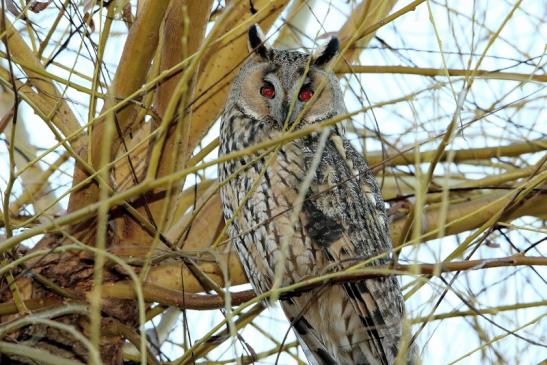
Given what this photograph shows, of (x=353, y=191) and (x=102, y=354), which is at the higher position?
(x=353, y=191)

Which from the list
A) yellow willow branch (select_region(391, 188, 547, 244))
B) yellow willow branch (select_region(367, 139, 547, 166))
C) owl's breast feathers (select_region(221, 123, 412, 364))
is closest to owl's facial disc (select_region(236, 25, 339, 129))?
owl's breast feathers (select_region(221, 123, 412, 364))

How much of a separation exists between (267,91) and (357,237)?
85 cm

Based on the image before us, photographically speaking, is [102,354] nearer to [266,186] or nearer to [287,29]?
[266,186]

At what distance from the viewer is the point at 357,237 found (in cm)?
310

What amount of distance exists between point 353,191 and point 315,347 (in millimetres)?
705

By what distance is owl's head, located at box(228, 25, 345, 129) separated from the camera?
135 inches

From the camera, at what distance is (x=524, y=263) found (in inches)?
77.9

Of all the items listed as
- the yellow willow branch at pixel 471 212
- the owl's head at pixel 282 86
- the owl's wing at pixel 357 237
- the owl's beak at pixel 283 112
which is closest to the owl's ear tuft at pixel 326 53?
the owl's head at pixel 282 86

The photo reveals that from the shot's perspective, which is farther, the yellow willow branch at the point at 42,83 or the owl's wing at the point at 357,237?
the owl's wing at the point at 357,237

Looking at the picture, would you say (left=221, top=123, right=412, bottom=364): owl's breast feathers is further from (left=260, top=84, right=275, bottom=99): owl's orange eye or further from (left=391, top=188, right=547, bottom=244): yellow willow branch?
(left=260, top=84, right=275, bottom=99): owl's orange eye

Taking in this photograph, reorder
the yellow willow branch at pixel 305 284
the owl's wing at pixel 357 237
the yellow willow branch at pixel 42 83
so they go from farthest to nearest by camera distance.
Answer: the owl's wing at pixel 357 237 < the yellow willow branch at pixel 42 83 < the yellow willow branch at pixel 305 284

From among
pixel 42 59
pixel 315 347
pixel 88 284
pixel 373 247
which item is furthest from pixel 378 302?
pixel 42 59

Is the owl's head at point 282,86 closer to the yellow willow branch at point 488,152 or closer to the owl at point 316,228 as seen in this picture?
the owl at point 316,228

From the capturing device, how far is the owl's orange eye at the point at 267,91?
11.6 feet
